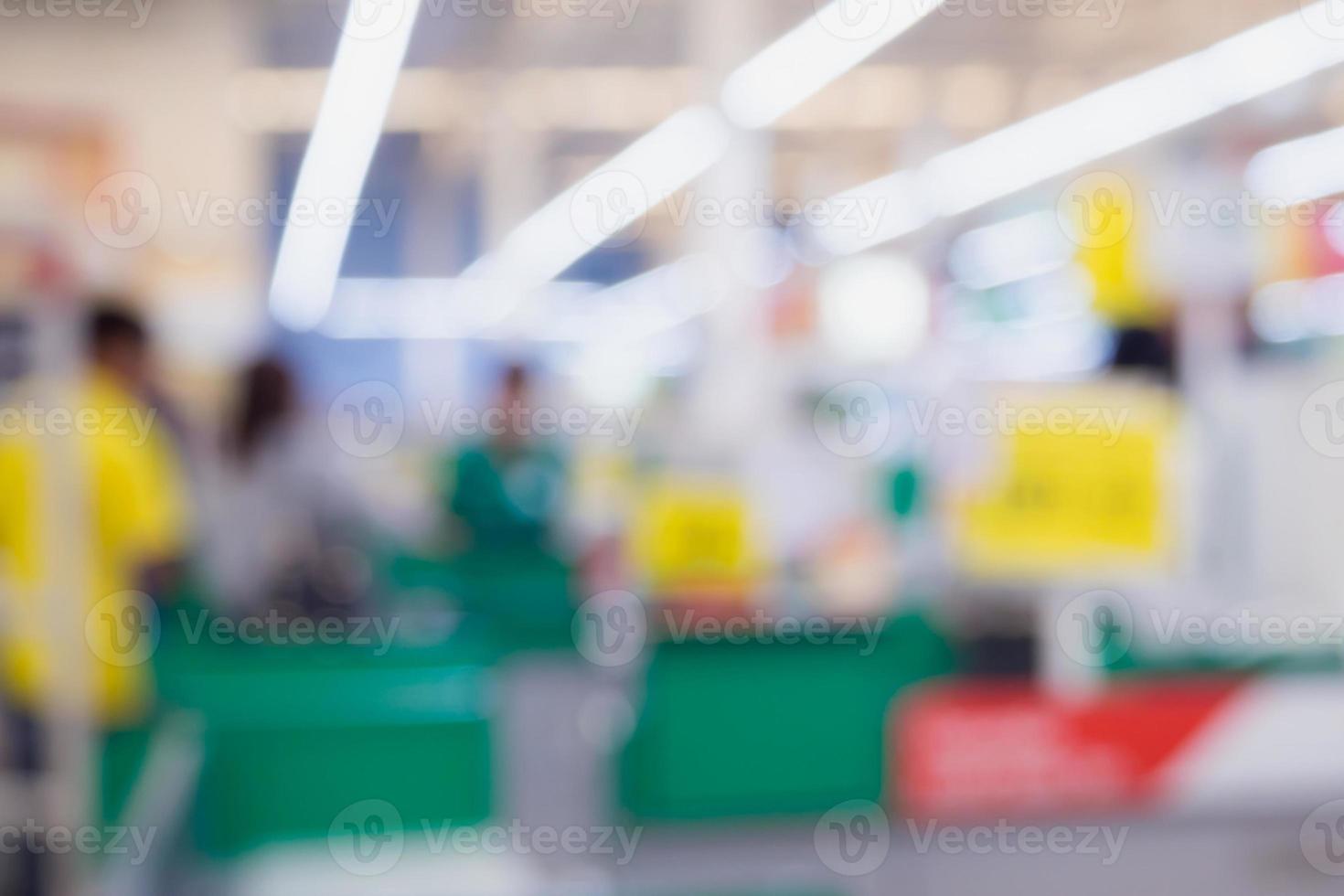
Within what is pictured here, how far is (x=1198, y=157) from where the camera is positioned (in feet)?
6.88

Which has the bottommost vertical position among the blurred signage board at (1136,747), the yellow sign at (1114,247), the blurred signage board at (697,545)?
the blurred signage board at (1136,747)

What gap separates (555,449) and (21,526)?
10.3 feet

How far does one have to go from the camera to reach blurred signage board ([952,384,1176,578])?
1891 millimetres

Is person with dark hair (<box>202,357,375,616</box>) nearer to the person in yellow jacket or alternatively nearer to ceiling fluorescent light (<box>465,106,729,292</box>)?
the person in yellow jacket

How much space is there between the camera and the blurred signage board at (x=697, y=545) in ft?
9.33

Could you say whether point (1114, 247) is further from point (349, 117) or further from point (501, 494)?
point (501, 494)

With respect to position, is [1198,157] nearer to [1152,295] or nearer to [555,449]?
[1152,295]

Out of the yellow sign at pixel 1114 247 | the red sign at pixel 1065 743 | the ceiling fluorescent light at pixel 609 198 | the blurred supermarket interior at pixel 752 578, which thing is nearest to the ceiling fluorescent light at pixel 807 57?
the blurred supermarket interior at pixel 752 578

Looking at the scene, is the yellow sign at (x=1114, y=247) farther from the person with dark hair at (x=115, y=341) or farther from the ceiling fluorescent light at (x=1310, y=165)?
the ceiling fluorescent light at (x=1310, y=165)

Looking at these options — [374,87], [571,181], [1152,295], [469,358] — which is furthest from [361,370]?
[1152,295]

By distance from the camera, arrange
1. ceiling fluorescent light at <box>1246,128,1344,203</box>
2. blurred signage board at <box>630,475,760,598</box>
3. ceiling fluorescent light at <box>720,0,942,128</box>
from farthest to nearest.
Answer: ceiling fluorescent light at <box>1246,128,1344,203</box> < ceiling fluorescent light at <box>720,0,942,128</box> < blurred signage board at <box>630,475,760,598</box>

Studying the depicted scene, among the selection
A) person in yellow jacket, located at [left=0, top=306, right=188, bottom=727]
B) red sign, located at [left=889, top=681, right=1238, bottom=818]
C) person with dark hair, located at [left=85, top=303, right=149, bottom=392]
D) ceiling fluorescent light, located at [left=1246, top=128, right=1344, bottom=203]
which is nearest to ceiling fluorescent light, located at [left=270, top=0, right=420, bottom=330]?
person with dark hair, located at [left=85, top=303, right=149, bottom=392]

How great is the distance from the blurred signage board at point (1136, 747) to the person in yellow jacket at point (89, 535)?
147 centimetres

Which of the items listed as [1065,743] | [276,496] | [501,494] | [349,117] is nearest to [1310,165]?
[501,494]
